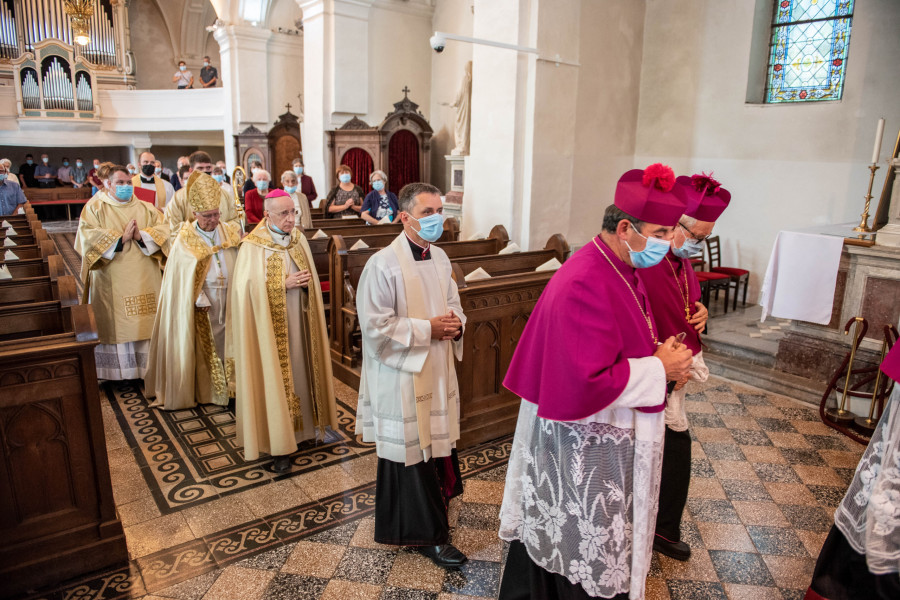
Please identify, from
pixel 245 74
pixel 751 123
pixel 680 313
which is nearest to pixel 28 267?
pixel 680 313

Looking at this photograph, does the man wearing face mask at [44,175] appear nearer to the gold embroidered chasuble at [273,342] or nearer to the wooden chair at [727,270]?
the gold embroidered chasuble at [273,342]

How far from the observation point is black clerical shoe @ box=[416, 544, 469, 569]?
305 cm

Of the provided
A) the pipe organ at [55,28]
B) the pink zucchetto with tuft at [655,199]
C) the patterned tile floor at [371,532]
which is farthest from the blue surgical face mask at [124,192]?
the pipe organ at [55,28]

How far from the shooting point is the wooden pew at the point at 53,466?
9.35 feet

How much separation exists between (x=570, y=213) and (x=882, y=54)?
3.98 meters

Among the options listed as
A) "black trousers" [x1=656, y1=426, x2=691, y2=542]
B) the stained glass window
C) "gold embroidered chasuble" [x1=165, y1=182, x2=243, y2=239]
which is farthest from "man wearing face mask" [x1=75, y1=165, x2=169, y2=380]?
the stained glass window

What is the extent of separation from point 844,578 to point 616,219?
182cm

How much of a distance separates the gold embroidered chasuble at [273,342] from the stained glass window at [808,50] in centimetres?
710

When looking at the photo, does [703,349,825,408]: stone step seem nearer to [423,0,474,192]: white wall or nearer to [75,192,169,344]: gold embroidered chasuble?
[75,192,169,344]: gold embroidered chasuble

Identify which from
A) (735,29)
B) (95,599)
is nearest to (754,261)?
(735,29)

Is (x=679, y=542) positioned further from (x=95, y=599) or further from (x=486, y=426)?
(x=95, y=599)

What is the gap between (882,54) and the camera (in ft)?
23.0

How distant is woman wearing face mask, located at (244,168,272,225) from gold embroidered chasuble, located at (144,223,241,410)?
3.35 metres

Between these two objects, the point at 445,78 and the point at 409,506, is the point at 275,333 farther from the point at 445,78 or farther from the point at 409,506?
the point at 445,78
